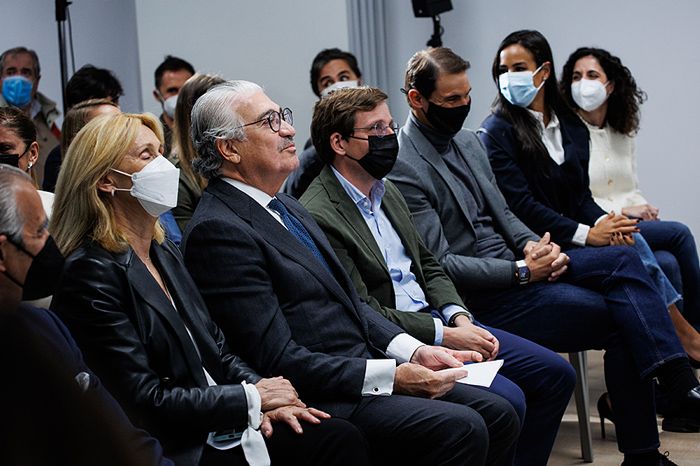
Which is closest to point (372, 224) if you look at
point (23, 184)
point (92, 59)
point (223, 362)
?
point (223, 362)

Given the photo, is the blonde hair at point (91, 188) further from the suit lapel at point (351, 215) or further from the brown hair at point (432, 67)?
the brown hair at point (432, 67)

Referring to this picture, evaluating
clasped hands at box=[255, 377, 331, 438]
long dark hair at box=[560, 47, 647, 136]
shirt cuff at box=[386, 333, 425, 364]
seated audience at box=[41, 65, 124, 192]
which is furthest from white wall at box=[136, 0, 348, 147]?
clasped hands at box=[255, 377, 331, 438]

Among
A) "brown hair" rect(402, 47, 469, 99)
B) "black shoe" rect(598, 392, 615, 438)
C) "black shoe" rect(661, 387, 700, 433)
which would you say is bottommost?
"black shoe" rect(598, 392, 615, 438)

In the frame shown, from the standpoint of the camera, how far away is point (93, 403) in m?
0.52

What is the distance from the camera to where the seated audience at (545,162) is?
353 centimetres

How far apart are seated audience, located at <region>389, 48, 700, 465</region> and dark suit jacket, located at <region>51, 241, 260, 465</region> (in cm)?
128

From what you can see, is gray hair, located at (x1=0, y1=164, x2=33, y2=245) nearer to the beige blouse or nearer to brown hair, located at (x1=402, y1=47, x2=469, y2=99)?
brown hair, located at (x1=402, y1=47, x2=469, y2=99)

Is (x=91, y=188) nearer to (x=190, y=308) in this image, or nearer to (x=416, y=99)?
(x=190, y=308)

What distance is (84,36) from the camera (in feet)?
19.3

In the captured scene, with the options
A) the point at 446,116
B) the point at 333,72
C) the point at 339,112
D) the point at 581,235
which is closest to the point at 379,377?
the point at 339,112

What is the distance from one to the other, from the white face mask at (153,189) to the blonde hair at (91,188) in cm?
5

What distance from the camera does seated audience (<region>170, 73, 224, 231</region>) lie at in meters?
2.97

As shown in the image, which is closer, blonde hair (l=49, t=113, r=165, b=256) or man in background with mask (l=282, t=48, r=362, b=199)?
blonde hair (l=49, t=113, r=165, b=256)

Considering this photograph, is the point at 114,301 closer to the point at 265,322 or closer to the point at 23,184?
the point at 265,322
